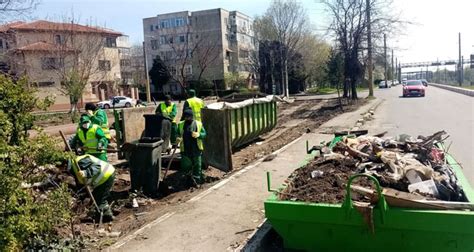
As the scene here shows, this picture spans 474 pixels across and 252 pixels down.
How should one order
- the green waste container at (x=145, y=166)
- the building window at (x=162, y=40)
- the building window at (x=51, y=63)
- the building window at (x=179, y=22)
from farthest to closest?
the building window at (x=179, y=22) → the building window at (x=162, y=40) → the building window at (x=51, y=63) → the green waste container at (x=145, y=166)

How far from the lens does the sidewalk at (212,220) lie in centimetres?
474

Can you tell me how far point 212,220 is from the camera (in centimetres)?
550

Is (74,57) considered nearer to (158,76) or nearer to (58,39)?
(58,39)

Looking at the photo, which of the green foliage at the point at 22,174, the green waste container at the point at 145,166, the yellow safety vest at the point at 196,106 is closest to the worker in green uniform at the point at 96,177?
the green waste container at the point at 145,166

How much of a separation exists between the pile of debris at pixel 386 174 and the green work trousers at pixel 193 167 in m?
2.83

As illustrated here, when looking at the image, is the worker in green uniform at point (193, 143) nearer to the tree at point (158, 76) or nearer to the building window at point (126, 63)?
the tree at point (158, 76)

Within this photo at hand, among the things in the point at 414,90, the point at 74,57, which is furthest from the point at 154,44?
the point at 414,90

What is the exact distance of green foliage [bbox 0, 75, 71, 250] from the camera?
375cm

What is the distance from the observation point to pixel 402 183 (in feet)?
13.3

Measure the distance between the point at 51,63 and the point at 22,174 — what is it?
24.8 meters

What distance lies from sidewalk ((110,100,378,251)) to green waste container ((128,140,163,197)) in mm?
1012

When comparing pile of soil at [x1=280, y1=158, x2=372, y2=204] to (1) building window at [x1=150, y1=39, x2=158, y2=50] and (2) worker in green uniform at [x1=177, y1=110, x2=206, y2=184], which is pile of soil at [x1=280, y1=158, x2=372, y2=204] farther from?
(1) building window at [x1=150, y1=39, x2=158, y2=50]

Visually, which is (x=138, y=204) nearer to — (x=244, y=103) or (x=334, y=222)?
(x=334, y=222)

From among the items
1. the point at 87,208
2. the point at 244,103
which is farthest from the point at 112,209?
the point at 244,103
